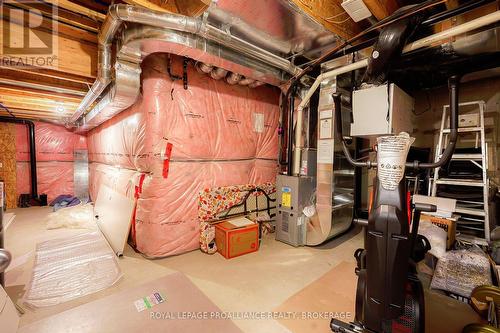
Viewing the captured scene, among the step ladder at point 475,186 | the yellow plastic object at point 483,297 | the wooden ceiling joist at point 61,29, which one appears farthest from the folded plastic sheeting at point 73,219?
the step ladder at point 475,186

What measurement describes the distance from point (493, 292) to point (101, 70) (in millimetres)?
3958

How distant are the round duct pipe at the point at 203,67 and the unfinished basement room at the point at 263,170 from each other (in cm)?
3

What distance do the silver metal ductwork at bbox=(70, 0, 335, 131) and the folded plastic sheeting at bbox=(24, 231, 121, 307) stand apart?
6.49ft

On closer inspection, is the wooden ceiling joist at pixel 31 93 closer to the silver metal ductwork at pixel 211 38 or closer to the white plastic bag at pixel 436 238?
the silver metal ductwork at pixel 211 38

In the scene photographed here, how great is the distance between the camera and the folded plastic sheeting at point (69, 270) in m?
1.97

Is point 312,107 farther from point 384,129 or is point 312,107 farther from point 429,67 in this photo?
point 429,67

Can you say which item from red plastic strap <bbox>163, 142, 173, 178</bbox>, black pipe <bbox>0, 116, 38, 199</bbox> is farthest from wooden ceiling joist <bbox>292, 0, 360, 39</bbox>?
black pipe <bbox>0, 116, 38, 199</bbox>

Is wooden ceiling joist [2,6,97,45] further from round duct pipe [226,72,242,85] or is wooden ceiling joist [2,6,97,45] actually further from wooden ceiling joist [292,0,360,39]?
wooden ceiling joist [292,0,360,39]

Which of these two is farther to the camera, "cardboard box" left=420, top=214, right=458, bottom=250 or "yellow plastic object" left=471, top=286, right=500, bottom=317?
"cardboard box" left=420, top=214, right=458, bottom=250

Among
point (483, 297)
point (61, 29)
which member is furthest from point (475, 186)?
point (61, 29)

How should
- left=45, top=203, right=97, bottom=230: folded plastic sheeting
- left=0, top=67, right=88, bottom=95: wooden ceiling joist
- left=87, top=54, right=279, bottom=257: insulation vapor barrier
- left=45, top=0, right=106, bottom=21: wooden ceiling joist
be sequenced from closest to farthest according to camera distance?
left=45, top=0, right=106, bottom=21: wooden ceiling joist → left=87, top=54, right=279, bottom=257: insulation vapor barrier → left=0, top=67, right=88, bottom=95: wooden ceiling joist → left=45, top=203, right=97, bottom=230: folded plastic sheeting

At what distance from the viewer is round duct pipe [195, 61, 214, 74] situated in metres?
2.74

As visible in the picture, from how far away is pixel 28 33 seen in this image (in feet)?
6.82

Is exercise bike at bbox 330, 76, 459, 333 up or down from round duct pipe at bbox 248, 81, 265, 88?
down
